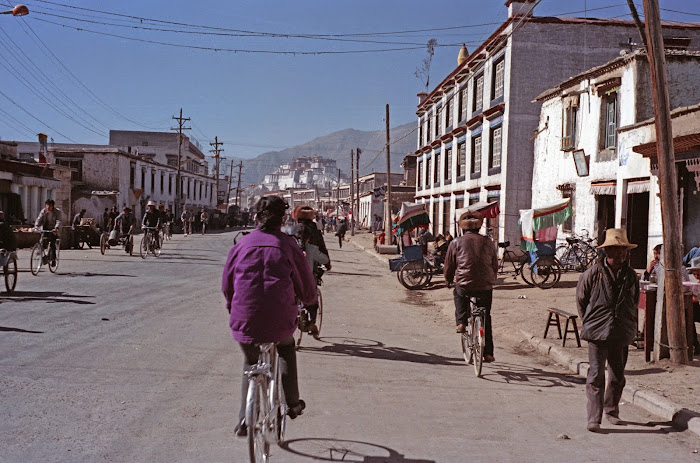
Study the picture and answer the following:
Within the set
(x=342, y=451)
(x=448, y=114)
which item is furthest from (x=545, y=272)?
(x=448, y=114)

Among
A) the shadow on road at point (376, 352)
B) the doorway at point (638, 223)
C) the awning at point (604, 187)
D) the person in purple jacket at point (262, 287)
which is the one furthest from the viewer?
the awning at point (604, 187)

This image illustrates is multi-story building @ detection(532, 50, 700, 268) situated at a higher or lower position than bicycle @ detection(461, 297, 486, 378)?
higher

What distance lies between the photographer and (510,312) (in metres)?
12.8

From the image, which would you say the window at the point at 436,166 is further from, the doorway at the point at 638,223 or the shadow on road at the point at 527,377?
the shadow on road at the point at 527,377

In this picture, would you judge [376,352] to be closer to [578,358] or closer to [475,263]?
[475,263]

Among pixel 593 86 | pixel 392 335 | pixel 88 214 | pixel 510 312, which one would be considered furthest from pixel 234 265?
pixel 88 214

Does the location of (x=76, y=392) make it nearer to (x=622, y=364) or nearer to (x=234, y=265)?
(x=234, y=265)

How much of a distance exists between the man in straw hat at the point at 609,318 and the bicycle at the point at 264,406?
285cm

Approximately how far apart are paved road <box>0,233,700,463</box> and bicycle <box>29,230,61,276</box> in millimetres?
4555

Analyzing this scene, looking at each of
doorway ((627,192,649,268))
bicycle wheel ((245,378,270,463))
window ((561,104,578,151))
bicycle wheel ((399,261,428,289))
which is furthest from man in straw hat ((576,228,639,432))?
window ((561,104,578,151))

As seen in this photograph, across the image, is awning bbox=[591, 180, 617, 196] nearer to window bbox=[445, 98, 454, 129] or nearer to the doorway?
the doorway

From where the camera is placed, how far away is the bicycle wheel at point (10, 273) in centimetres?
1155

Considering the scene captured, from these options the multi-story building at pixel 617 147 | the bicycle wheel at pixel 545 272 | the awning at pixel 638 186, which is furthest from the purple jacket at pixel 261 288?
the awning at pixel 638 186

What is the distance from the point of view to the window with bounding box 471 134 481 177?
3022 centimetres
